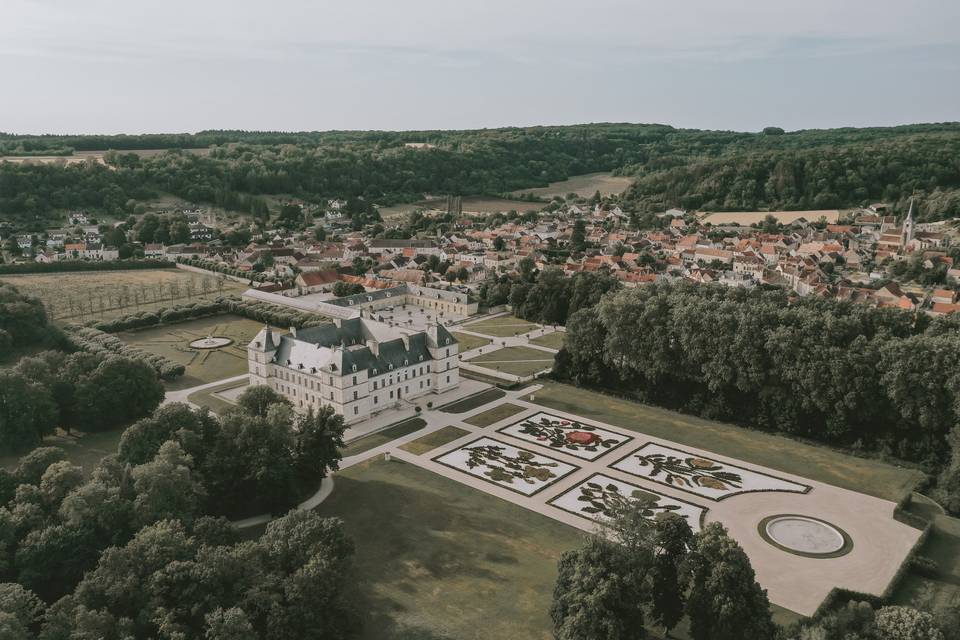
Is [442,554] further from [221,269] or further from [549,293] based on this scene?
[221,269]

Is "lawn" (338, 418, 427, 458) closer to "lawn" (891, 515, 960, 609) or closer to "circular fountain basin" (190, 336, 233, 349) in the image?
"circular fountain basin" (190, 336, 233, 349)

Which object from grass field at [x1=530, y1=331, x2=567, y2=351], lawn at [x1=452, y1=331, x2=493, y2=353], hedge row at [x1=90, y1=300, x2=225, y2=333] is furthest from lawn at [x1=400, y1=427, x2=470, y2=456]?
hedge row at [x1=90, y1=300, x2=225, y2=333]

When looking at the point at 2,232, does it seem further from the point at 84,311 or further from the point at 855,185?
the point at 855,185

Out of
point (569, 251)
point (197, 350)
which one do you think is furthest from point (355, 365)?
point (569, 251)

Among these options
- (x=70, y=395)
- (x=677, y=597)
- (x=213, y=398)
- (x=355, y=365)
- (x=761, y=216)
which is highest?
(x=761, y=216)

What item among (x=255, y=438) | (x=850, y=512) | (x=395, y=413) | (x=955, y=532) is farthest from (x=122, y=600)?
(x=955, y=532)

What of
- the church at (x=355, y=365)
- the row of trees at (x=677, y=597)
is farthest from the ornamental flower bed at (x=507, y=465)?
the row of trees at (x=677, y=597)

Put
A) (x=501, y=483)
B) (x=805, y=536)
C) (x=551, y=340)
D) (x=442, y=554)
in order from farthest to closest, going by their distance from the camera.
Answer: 1. (x=551, y=340)
2. (x=501, y=483)
3. (x=805, y=536)
4. (x=442, y=554)

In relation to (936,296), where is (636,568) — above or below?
below
